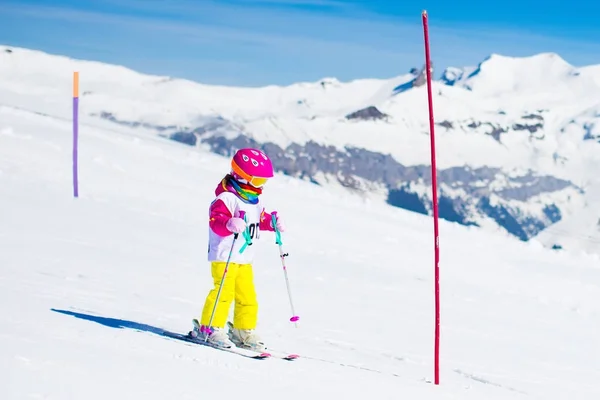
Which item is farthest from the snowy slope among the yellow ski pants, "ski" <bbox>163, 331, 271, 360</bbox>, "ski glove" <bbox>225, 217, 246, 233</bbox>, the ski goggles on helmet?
the ski goggles on helmet

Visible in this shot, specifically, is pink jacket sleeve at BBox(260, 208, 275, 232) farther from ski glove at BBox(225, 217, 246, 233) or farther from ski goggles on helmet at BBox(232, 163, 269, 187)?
ski glove at BBox(225, 217, 246, 233)

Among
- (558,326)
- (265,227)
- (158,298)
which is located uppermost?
(265,227)

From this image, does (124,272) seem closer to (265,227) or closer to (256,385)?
(265,227)

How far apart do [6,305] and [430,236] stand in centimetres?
1306

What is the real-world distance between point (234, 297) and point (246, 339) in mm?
335

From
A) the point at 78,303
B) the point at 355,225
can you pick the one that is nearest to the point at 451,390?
the point at 78,303

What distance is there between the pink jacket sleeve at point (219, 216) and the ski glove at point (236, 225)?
6.0 inches

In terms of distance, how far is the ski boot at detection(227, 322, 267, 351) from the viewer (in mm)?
6238

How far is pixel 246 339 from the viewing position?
6.28 metres

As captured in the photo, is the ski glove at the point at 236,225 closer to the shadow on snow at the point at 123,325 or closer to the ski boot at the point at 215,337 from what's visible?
the ski boot at the point at 215,337

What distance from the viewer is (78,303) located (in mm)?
7070

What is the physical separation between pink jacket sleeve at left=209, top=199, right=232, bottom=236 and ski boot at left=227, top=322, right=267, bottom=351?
0.85 metres

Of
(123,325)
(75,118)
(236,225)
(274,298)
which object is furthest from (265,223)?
(75,118)

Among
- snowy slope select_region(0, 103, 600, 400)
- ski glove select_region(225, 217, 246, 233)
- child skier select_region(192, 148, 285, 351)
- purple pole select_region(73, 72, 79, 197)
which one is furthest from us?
purple pole select_region(73, 72, 79, 197)
